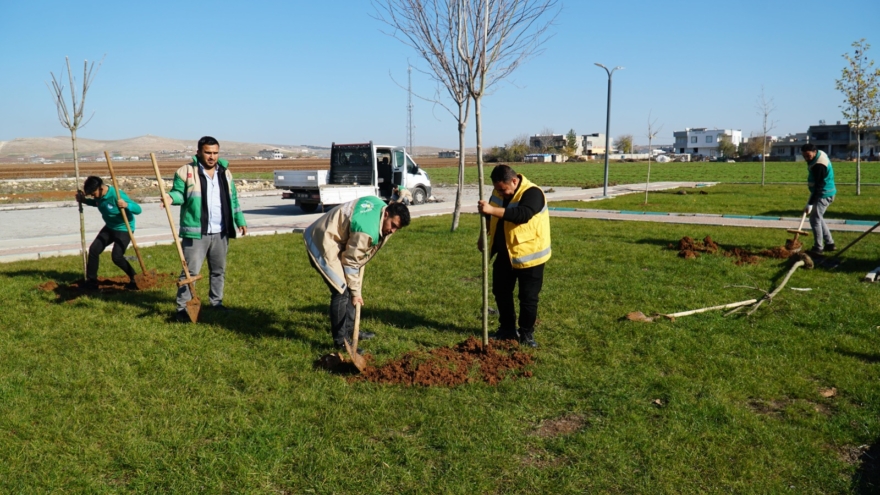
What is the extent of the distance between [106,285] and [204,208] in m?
2.78

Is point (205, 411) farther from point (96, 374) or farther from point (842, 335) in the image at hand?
point (842, 335)

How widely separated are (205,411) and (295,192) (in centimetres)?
1578

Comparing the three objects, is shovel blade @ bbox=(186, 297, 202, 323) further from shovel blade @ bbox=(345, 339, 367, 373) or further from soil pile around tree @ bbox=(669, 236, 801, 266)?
soil pile around tree @ bbox=(669, 236, 801, 266)

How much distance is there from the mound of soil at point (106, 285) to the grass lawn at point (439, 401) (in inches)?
9.7

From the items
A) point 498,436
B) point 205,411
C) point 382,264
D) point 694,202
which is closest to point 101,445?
point 205,411

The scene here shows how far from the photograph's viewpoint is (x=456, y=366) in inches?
206

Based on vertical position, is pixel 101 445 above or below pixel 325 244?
below

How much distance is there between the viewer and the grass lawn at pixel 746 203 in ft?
55.4

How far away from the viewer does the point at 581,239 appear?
40.4 ft

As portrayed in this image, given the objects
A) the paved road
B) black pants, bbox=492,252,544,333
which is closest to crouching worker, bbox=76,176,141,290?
the paved road

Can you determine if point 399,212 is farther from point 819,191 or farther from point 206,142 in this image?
point 819,191

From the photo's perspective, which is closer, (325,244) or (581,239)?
(325,244)

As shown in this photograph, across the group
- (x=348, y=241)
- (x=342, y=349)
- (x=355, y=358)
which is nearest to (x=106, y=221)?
(x=342, y=349)

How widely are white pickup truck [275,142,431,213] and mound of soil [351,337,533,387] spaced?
13313 millimetres
